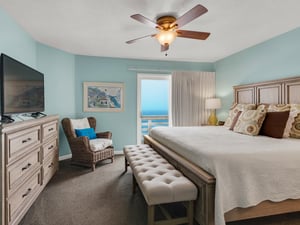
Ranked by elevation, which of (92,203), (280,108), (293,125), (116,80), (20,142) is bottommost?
(92,203)

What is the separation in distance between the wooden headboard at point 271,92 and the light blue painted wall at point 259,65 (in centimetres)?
13

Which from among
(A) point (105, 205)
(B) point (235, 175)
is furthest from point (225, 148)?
(A) point (105, 205)

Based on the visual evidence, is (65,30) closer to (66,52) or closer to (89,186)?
(66,52)

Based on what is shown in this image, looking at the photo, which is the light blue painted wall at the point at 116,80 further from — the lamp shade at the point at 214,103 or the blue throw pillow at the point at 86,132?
the lamp shade at the point at 214,103

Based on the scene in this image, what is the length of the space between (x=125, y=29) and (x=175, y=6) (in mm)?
1000

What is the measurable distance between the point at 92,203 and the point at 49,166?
1029 mm

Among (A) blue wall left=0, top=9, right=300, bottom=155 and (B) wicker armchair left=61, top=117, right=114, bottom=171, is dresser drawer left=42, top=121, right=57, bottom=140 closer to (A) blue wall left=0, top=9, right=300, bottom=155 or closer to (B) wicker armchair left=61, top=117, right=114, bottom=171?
(B) wicker armchair left=61, top=117, right=114, bottom=171

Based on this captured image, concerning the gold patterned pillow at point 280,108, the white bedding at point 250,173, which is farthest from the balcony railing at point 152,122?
the white bedding at point 250,173

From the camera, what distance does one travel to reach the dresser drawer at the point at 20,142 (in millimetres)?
1672

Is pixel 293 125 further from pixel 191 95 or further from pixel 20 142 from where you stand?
pixel 20 142

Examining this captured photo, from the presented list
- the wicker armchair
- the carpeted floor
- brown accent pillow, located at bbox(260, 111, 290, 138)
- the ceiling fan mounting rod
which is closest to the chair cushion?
the wicker armchair

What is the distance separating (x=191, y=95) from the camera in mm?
5117

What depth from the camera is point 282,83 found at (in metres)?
3.23

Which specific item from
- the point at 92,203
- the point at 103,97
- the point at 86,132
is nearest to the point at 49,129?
the point at 86,132
